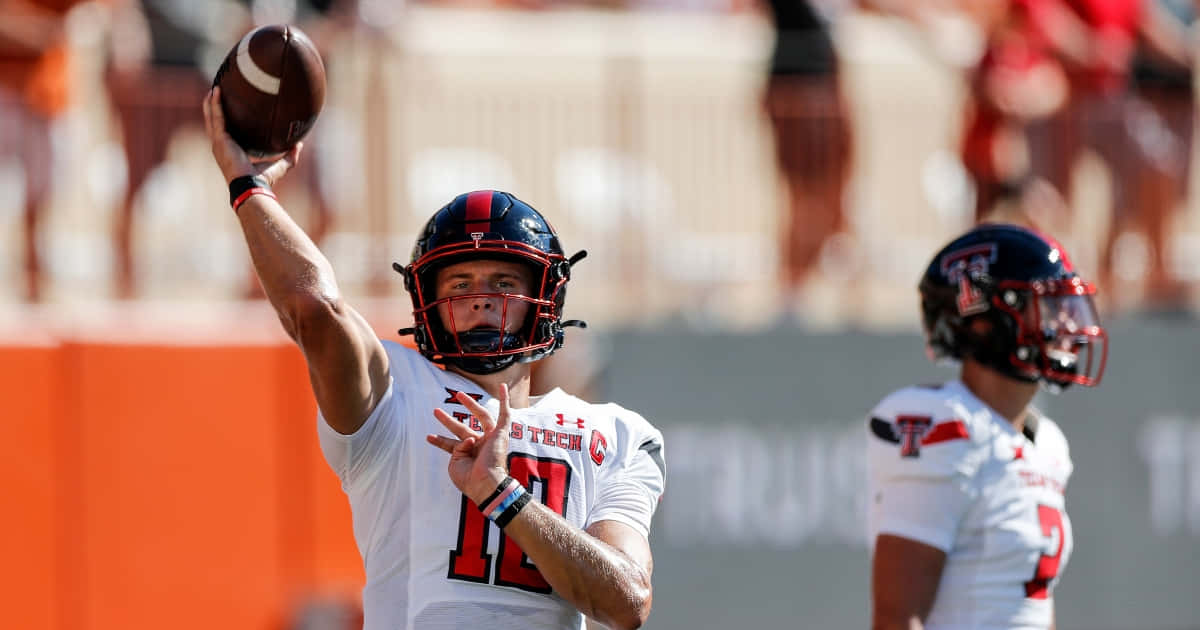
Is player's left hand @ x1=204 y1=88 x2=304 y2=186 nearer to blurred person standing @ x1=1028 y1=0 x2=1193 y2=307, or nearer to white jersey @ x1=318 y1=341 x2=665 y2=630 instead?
white jersey @ x1=318 y1=341 x2=665 y2=630

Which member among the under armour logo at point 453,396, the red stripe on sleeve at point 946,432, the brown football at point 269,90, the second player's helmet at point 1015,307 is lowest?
the red stripe on sleeve at point 946,432

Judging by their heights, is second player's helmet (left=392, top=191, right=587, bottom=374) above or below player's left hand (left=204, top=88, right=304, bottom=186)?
below

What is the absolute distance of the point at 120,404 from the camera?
23.3 feet

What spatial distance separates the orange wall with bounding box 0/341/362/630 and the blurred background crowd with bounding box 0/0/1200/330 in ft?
1.52

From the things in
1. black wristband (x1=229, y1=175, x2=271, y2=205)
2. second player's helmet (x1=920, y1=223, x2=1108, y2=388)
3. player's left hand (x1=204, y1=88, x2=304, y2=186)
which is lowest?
second player's helmet (x1=920, y1=223, x2=1108, y2=388)

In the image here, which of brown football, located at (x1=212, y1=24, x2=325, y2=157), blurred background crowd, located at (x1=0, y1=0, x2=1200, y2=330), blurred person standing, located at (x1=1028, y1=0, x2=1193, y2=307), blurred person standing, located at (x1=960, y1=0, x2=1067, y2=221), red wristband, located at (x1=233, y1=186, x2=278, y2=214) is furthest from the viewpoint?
blurred person standing, located at (x1=1028, y1=0, x2=1193, y2=307)

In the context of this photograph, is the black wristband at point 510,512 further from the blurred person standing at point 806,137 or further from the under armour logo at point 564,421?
the blurred person standing at point 806,137

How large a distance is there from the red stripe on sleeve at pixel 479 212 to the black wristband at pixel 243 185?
433mm

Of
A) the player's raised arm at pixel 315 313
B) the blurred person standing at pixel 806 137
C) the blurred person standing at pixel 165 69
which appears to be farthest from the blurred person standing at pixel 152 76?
the player's raised arm at pixel 315 313

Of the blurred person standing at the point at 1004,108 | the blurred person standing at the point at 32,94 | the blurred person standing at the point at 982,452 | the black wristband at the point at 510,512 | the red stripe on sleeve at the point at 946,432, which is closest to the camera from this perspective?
the black wristband at the point at 510,512

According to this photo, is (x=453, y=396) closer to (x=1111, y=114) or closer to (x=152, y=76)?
(x=152, y=76)

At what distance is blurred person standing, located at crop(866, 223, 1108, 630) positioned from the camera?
395cm

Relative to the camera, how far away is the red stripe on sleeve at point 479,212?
339 cm

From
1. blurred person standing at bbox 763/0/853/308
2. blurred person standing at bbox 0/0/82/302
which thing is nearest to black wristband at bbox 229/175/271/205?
blurred person standing at bbox 0/0/82/302
